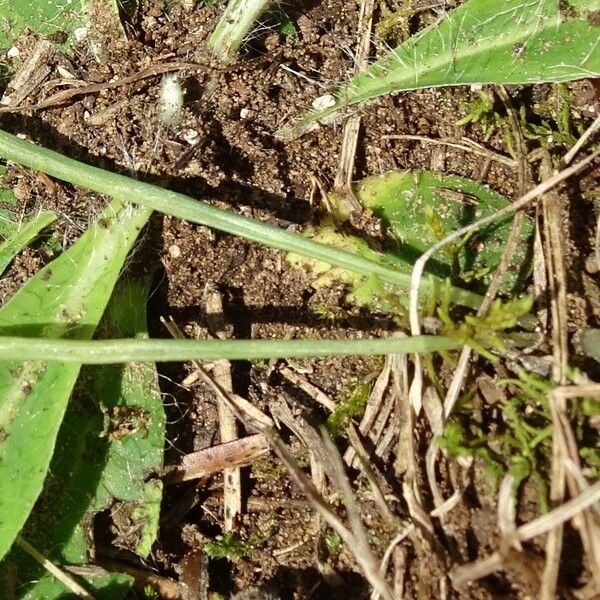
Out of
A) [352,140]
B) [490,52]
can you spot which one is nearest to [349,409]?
[352,140]

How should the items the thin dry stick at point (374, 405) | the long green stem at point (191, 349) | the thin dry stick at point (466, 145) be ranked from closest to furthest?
the long green stem at point (191, 349) < the thin dry stick at point (374, 405) < the thin dry stick at point (466, 145)

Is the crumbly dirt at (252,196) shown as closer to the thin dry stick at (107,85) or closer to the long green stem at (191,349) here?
the thin dry stick at (107,85)

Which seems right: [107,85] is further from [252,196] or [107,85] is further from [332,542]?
[332,542]

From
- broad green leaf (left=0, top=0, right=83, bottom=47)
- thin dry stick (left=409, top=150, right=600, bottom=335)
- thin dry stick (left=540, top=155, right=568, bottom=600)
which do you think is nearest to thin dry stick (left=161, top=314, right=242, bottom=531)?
thin dry stick (left=409, top=150, right=600, bottom=335)

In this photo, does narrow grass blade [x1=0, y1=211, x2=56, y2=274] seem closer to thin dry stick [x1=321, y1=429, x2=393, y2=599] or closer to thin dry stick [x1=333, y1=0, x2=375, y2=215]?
thin dry stick [x1=333, y1=0, x2=375, y2=215]

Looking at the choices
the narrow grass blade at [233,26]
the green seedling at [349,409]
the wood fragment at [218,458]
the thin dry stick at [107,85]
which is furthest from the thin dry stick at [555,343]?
the thin dry stick at [107,85]

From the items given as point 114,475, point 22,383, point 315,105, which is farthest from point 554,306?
Result: point 22,383
